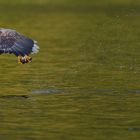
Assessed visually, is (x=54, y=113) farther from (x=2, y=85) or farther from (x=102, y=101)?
(x=2, y=85)

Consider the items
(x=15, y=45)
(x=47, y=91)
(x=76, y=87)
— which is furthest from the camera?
(x=76, y=87)

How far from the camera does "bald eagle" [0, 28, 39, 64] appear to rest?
16562 mm

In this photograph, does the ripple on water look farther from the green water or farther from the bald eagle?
the bald eagle

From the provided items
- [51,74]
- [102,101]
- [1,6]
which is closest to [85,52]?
[51,74]

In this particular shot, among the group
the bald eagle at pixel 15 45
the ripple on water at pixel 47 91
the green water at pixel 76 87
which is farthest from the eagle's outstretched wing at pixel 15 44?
the ripple on water at pixel 47 91

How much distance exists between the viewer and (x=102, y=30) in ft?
116

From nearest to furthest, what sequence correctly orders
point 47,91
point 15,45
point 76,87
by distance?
1. point 15,45
2. point 47,91
3. point 76,87

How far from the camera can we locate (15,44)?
16.8 metres

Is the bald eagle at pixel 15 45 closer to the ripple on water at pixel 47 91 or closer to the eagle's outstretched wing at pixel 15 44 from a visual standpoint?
the eagle's outstretched wing at pixel 15 44

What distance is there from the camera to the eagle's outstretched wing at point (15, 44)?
1657 centimetres

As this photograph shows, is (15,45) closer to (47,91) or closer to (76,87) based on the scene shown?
(47,91)

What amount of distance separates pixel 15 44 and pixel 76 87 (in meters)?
3.16

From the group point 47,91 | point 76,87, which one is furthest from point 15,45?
point 76,87

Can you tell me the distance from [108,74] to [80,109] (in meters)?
4.98
